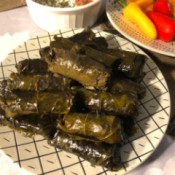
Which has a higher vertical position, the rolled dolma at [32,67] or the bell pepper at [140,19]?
the bell pepper at [140,19]

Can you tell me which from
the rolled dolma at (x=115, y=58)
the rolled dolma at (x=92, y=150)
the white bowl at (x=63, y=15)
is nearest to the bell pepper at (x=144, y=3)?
the white bowl at (x=63, y=15)

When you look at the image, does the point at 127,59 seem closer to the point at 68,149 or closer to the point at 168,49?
the point at 168,49

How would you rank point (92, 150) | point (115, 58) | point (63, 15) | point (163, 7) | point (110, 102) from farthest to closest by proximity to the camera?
1. point (163, 7)
2. point (63, 15)
3. point (115, 58)
4. point (110, 102)
5. point (92, 150)

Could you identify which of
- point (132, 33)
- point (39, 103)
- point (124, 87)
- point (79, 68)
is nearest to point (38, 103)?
point (39, 103)

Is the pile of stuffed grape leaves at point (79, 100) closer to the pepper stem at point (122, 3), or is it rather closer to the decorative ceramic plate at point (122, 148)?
the decorative ceramic plate at point (122, 148)

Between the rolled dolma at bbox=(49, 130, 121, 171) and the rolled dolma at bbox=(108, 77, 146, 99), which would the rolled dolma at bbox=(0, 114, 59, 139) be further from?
the rolled dolma at bbox=(108, 77, 146, 99)

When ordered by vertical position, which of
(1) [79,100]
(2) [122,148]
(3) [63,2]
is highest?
(3) [63,2]

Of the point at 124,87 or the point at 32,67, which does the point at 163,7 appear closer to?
the point at 124,87
